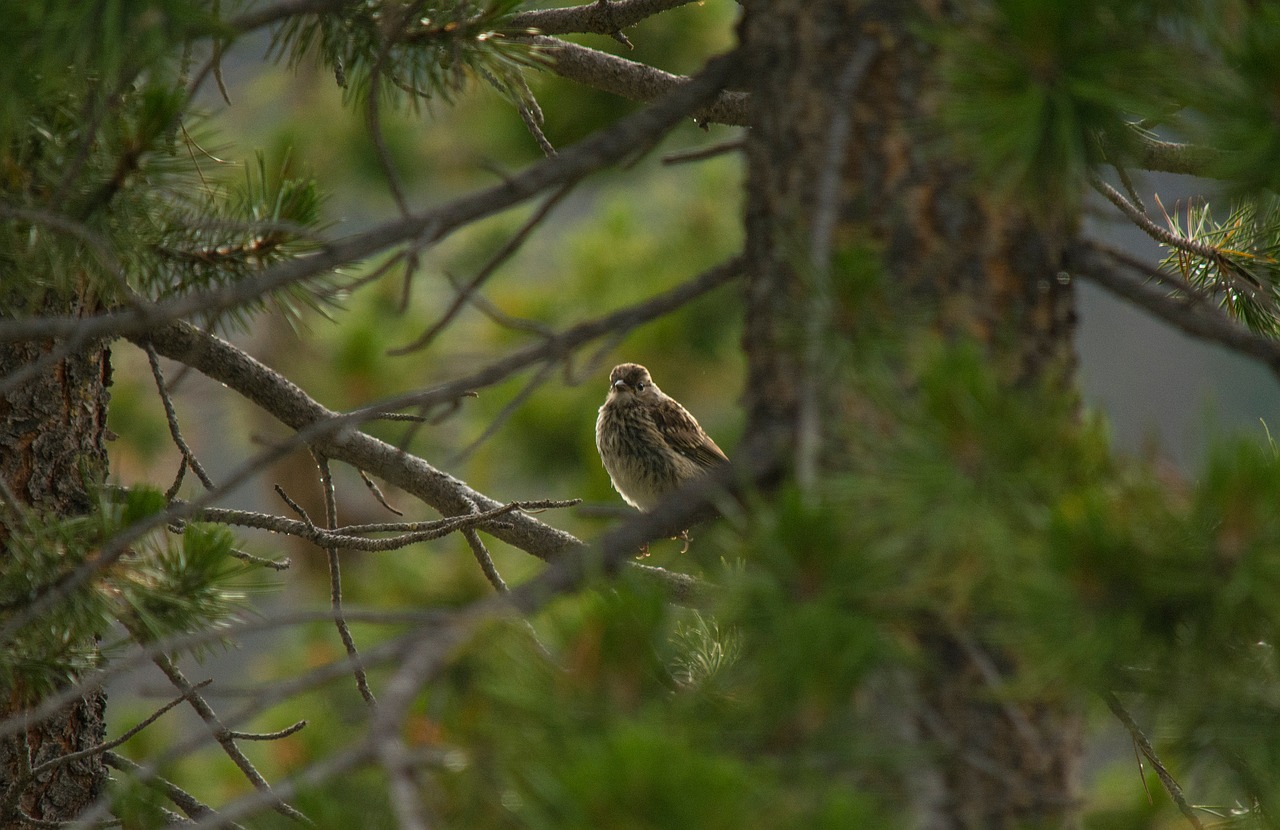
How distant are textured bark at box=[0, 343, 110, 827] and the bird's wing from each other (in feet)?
8.12

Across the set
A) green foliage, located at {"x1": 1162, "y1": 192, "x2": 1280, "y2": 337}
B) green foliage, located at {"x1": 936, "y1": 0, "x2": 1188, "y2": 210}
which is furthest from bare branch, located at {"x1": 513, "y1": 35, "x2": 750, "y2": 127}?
green foliage, located at {"x1": 936, "y1": 0, "x2": 1188, "y2": 210}

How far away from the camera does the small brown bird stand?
4.49m

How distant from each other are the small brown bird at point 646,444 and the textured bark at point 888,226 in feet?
9.97

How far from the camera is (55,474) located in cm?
229

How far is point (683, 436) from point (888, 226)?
3241 millimetres

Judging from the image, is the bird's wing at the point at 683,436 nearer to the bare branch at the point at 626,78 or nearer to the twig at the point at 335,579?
the bare branch at the point at 626,78

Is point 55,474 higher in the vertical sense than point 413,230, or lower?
lower

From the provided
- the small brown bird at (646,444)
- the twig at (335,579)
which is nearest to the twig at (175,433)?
the twig at (335,579)

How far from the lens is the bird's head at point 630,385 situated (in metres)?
4.67

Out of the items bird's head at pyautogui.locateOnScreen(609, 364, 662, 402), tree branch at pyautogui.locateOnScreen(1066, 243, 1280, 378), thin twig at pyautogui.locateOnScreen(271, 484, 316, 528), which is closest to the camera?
tree branch at pyautogui.locateOnScreen(1066, 243, 1280, 378)

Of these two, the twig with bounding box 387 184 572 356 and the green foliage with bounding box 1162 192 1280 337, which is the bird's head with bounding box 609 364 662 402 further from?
the twig with bounding box 387 184 572 356

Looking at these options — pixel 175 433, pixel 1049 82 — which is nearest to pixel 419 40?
pixel 175 433

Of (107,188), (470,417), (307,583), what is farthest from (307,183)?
(307,583)

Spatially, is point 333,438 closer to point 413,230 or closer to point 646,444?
point 413,230
